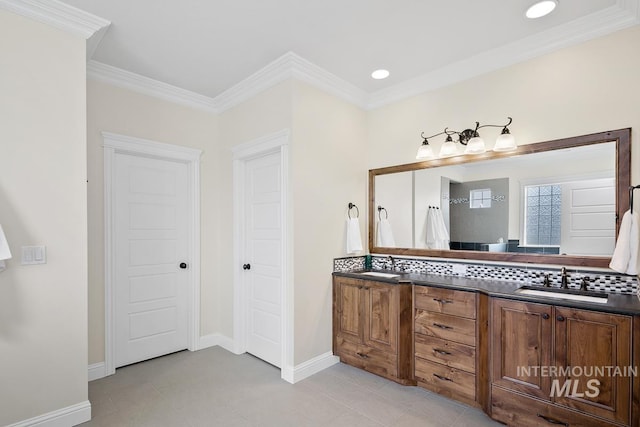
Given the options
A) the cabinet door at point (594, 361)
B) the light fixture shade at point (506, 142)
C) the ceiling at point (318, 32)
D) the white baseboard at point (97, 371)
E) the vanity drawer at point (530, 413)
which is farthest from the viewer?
the white baseboard at point (97, 371)

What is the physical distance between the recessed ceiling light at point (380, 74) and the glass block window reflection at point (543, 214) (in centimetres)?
162

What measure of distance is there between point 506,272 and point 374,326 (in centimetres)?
121

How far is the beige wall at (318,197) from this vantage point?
2871 millimetres

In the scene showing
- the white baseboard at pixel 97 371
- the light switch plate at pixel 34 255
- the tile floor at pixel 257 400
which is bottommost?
the tile floor at pixel 257 400

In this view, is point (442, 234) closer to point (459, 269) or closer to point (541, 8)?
point (459, 269)

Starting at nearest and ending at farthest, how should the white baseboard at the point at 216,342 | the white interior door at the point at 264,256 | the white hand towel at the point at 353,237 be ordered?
the white interior door at the point at 264,256 → the white hand towel at the point at 353,237 → the white baseboard at the point at 216,342

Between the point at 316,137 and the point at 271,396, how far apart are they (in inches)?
90.5

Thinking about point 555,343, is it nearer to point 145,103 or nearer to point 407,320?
point 407,320

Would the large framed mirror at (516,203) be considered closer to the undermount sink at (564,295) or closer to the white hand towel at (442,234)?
the white hand towel at (442,234)

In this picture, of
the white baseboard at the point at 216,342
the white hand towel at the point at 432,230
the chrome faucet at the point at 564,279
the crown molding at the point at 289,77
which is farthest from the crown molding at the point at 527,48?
the white baseboard at the point at 216,342

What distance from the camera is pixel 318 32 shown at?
7.92 feet

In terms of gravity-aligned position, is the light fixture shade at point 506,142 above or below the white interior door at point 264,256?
above

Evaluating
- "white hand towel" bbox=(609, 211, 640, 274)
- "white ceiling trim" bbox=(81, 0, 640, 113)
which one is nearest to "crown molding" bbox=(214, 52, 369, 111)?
"white ceiling trim" bbox=(81, 0, 640, 113)

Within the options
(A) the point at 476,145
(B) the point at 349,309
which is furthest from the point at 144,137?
(A) the point at 476,145
